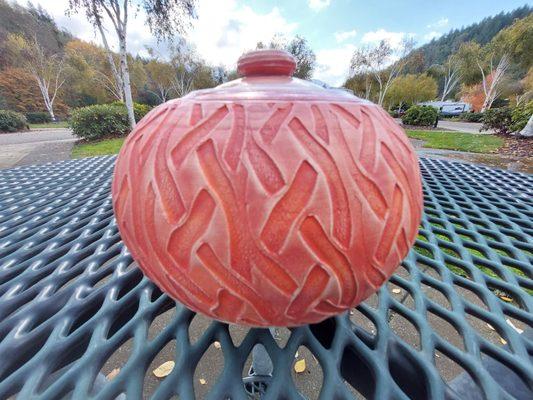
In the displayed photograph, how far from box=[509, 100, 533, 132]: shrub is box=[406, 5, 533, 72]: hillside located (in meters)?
51.0

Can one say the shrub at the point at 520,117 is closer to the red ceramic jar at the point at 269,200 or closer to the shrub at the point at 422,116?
the shrub at the point at 422,116

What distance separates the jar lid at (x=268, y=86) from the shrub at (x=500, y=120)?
13.1m

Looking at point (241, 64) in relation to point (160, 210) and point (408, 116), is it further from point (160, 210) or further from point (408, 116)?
point (408, 116)

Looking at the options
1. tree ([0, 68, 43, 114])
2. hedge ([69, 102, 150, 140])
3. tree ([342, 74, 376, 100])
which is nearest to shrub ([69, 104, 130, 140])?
hedge ([69, 102, 150, 140])

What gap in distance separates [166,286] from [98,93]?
34999 mm

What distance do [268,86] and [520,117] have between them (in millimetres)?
12644

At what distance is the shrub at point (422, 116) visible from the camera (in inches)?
637

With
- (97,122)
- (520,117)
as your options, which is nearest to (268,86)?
(97,122)

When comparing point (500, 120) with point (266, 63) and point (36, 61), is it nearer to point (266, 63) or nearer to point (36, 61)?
point (266, 63)

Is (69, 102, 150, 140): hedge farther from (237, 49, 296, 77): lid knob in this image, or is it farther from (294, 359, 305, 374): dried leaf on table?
(237, 49, 296, 77): lid knob

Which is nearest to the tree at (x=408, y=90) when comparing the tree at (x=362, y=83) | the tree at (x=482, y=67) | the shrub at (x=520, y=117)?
the tree at (x=362, y=83)

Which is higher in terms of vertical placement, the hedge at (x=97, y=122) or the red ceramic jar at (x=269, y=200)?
the red ceramic jar at (x=269, y=200)

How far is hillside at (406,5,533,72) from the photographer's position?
172 ft

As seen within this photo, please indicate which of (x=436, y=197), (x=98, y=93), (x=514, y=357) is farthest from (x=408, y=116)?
(x=98, y=93)
